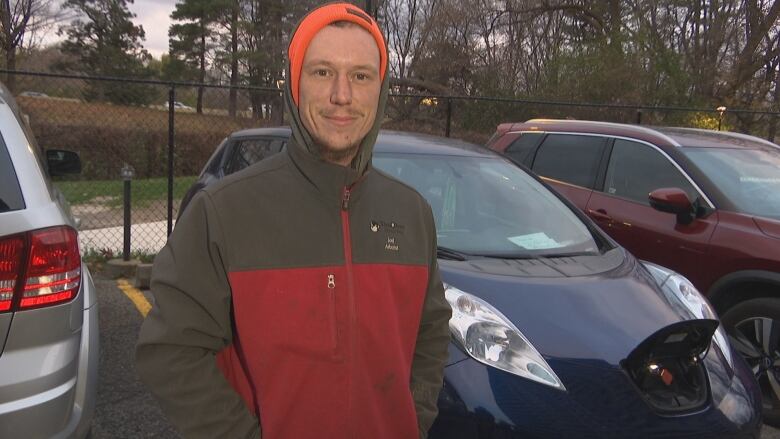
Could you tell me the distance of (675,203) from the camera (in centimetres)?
411

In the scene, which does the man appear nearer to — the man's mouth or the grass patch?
the man's mouth

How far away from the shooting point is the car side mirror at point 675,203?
411cm

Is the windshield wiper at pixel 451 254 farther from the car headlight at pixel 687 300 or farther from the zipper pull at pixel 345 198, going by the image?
the zipper pull at pixel 345 198

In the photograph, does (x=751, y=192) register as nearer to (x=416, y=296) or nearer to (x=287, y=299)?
(x=416, y=296)

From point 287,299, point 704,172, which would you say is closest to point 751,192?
point 704,172

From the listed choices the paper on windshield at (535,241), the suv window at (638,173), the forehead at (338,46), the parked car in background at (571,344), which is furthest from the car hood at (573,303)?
the suv window at (638,173)

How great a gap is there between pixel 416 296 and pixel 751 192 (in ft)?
11.9

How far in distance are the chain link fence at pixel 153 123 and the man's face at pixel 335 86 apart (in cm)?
836

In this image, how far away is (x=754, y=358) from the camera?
382 cm

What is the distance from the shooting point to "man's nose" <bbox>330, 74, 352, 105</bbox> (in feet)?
4.65

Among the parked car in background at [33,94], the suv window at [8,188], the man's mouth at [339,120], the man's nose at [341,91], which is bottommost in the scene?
the suv window at [8,188]

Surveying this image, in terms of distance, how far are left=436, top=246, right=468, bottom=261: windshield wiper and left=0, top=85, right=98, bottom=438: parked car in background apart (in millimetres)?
1534

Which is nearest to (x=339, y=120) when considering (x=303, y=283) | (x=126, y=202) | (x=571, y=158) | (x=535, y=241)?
(x=303, y=283)

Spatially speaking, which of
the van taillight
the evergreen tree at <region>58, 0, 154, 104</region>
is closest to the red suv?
the van taillight
